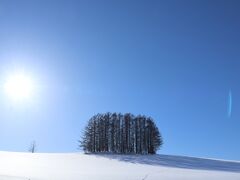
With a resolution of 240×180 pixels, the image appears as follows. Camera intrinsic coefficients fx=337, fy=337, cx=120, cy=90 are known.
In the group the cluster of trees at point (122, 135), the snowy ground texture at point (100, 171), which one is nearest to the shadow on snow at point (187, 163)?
the snowy ground texture at point (100, 171)

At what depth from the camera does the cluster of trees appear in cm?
7156

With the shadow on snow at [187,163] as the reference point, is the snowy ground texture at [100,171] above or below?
above

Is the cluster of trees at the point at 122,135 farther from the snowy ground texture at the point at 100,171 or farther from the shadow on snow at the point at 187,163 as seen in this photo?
the snowy ground texture at the point at 100,171

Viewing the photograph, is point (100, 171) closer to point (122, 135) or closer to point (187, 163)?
point (187, 163)

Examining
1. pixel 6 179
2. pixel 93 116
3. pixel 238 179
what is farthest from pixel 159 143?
pixel 6 179

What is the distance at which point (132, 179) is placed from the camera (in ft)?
69.4

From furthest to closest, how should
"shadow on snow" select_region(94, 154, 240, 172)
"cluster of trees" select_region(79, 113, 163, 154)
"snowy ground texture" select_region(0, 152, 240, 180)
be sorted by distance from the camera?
1. "cluster of trees" select_region(79, 113, 163, 154)
2. "shadow on snow" select_region(94, 154, 240, 172)
3. "snowy ground texture" select_region(0, 152, 240, 180)

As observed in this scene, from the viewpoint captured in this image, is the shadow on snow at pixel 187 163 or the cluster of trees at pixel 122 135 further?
the cluster of trees at pixel 122 135

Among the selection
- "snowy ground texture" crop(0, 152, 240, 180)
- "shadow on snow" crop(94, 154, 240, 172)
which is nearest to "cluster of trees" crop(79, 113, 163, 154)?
"shadow on snow" crop(94, 154, 240, 172)

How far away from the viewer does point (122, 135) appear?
7250 centimetres

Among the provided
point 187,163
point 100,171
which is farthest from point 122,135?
point 100,171

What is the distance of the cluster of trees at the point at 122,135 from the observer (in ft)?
235

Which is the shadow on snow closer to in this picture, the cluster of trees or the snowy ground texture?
the snowy ground texture

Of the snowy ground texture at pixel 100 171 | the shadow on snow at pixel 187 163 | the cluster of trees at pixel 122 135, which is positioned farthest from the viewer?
the cluster of trees at pixel 122 135
